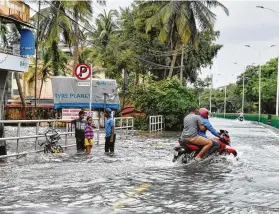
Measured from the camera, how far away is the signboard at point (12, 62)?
18405 millimetres

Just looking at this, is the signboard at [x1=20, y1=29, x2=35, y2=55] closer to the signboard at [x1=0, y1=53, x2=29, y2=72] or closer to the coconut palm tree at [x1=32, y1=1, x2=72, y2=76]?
the signboard at [x1=0, y1=53, x2=29, y2=72]

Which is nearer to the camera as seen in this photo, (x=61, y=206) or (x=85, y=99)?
(x=61, y=206)

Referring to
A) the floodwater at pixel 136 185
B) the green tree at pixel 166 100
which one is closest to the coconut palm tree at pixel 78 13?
the green tree at pixel 166 100

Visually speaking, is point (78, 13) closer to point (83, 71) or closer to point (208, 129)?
point (83, 71)

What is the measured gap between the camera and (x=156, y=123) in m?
34.7

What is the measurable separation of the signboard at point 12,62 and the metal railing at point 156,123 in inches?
575

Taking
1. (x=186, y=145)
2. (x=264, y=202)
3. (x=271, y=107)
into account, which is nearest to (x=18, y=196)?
(x=264, y=202)

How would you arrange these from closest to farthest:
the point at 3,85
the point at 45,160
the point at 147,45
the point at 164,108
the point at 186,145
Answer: the point at 186,145 → the point at 45,160 → the point at 3,85 → the point at 164,108 → the point at 147,45

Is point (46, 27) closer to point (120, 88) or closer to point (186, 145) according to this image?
point (120, 88)

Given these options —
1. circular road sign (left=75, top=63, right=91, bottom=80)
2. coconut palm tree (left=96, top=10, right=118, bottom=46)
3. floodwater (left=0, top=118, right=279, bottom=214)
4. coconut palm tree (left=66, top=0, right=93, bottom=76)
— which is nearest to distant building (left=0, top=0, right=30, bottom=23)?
circular road sign (left=75, top=63, right=91, bottom=80)

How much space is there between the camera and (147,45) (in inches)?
2119

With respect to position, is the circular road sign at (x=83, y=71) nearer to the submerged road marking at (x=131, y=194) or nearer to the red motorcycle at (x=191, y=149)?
the red motorcycle at (x=191, y=149)

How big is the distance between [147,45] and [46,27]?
14.6 meters

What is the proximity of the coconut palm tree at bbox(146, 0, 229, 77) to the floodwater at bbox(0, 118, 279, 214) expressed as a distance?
27.4m
